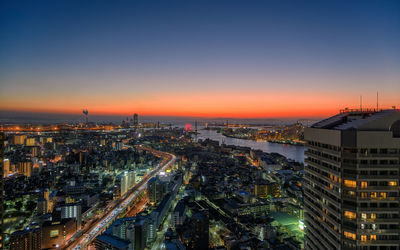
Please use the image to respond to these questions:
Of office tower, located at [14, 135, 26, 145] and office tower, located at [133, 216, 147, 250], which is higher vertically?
office tower, located at [14, 135, 26, 145]

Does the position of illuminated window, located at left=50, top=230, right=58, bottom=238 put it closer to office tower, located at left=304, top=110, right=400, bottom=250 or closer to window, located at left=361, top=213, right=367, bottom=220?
office tower, located at left=304, top=110, right=400, bottom=250

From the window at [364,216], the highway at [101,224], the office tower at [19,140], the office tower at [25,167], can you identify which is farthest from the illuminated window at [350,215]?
the office tower at [19,140]

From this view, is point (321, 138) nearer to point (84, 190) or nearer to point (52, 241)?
point (52, 241)

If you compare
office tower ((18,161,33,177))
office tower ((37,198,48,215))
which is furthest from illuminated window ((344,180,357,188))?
office tower ((18,161,33,177))

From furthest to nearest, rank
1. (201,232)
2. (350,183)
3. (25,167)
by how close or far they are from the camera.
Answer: (25,167)
(201,232)
(350,183)

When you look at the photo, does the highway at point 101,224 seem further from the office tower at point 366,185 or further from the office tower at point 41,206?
the office tower at point 366,185

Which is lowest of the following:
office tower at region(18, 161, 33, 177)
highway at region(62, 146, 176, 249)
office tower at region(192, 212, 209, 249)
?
highway at region(62, 146, 176, 249)

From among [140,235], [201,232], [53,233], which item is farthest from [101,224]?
[201,232]

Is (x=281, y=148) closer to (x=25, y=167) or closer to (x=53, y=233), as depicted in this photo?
(x=25, y=167)

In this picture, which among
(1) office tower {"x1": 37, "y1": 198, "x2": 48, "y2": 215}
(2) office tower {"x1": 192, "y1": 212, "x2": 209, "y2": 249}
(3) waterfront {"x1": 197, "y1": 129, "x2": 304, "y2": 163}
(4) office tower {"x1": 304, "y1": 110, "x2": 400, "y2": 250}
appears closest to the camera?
(4) office tower {"x1": 304, "y1": 110, "x2": 400, "y2": 250}

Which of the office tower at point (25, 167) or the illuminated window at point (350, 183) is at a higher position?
the illuminated window at point (350, 183)
